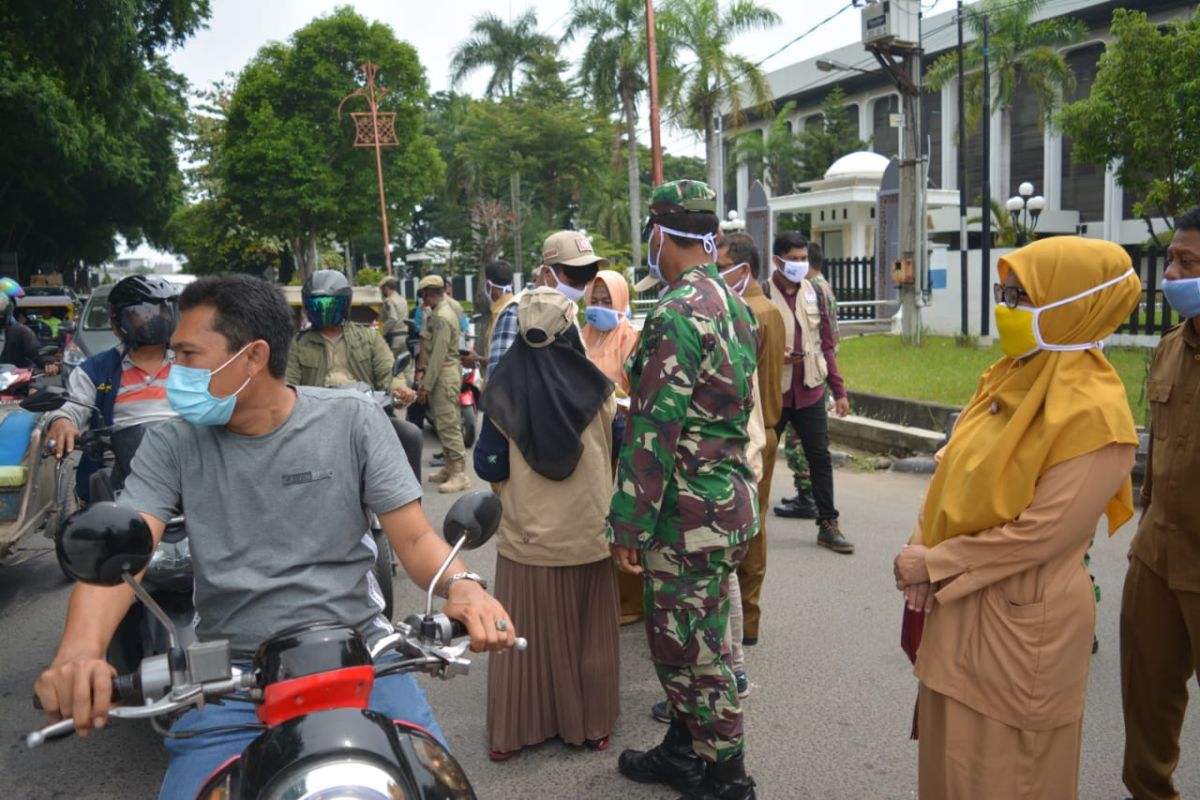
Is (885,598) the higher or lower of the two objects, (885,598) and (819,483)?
the lower

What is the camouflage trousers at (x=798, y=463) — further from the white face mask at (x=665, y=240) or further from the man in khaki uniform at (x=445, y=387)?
the white face mask at (x=665, y=240)

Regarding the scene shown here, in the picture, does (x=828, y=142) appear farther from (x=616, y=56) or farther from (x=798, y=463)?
(x=798, y=463)

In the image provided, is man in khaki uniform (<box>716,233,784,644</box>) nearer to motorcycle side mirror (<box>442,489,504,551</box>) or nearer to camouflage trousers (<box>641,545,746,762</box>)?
camouflage trousers (<box>641,545,746,762</box>)

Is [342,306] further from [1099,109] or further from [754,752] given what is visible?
[1099,109]

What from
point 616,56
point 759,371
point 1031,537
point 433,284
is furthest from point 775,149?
point 1031,537

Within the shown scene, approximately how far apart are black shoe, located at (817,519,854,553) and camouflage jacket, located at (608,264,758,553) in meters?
3.20

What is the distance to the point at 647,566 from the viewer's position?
3.15 meters

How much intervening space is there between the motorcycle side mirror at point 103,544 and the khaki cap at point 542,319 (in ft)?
6.09

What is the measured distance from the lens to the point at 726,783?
3168 mm

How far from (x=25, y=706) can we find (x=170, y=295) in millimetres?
1967

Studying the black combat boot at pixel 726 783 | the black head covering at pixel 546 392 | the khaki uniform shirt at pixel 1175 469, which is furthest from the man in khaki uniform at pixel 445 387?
the khaki uniform shirt at pixel 1175 469

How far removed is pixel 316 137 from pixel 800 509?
3185 centimetres

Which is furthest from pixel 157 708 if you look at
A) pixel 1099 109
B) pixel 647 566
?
pixel 1099 109

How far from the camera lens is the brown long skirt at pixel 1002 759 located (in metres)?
2.46
